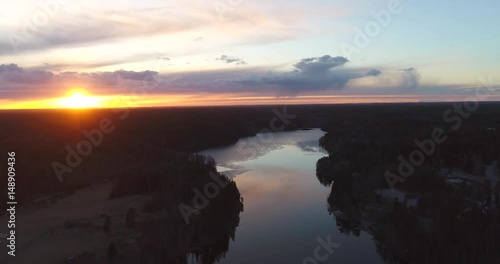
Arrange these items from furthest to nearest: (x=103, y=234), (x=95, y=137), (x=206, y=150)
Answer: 1. (x=206, y=150)
2. (x=95, y=137)
3. (x=103, y=234)

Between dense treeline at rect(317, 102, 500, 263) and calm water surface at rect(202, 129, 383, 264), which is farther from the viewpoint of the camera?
calm water surface at rect(202, 129, 383, 264)

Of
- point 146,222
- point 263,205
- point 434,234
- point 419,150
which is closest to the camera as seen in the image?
point 434,234

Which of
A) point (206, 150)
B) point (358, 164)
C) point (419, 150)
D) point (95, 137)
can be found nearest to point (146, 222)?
point (358, 164)

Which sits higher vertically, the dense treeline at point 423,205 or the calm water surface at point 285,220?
the dense treeline at point 423,205

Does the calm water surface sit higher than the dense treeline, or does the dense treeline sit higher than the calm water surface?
the dense treeline

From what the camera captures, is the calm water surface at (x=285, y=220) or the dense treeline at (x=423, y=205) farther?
the calm water surface at (x=285, y=220)

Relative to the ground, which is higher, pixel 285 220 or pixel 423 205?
pixel 423 205

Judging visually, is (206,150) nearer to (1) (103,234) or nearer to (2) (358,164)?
(2) (358,164)

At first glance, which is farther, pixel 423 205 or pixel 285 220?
pixel 285 220
